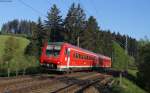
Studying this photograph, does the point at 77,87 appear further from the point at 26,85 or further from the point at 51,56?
the point at 51,56

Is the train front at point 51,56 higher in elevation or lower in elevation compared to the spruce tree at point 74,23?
lower

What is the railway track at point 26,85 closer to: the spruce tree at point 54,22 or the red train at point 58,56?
the red train at point 58,56

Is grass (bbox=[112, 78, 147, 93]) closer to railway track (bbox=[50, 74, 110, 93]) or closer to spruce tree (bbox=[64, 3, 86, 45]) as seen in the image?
railway track (bbox=[50, 74, 110, 93])

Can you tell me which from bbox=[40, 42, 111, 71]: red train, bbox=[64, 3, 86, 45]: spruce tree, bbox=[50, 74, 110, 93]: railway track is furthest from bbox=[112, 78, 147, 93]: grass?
bbox=[64, 3, 86, 45]: spruce tree

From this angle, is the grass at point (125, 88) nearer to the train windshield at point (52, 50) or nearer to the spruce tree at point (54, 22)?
the train windshield at point (52, 50)

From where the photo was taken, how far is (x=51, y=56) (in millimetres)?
36406

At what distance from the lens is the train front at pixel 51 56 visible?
3562 cm

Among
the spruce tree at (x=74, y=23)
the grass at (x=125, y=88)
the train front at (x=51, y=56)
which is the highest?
the spruce tree at (x=74, y=23)

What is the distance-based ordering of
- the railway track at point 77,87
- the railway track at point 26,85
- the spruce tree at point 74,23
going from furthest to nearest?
the spruce tree at point 74,23, the railway track at point 77,87, the railway track at point 26,85

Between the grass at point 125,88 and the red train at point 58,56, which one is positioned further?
the red train at point 58,56

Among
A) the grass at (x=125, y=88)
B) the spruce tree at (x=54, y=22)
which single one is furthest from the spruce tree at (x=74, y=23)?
the grass at (x=125, y=88)

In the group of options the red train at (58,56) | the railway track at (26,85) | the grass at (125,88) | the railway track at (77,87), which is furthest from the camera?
the red train at (58,56)

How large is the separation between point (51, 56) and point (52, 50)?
0.69 m

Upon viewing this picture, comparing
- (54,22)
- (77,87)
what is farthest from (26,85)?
(54,22)
